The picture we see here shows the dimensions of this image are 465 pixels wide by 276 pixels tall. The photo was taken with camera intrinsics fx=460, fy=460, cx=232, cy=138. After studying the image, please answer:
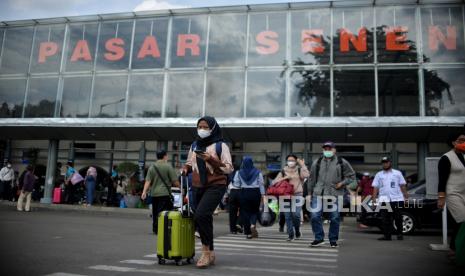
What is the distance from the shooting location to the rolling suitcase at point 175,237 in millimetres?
5914

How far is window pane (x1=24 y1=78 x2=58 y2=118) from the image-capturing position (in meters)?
22.2

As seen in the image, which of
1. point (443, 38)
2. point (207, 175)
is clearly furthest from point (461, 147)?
point (443, 38)

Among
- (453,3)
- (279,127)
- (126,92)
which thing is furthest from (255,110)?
(453,3)

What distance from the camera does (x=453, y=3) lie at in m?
19.3

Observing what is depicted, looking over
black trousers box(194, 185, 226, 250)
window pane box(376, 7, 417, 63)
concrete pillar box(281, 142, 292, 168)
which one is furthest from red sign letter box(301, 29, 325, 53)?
black trousers box(194, 185, 226, 250)

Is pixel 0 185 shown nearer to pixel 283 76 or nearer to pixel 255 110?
pixel 255 110

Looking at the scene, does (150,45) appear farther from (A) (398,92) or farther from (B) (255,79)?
(A) (398,92)

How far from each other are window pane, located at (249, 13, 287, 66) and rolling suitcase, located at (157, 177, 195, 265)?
14901 millimetres

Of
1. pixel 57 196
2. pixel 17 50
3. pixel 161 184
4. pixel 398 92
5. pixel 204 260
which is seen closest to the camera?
pixel 204 260

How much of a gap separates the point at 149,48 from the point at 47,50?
5637 millimetres

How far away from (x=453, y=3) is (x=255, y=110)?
9.41 meters

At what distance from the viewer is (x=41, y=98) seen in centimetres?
2248

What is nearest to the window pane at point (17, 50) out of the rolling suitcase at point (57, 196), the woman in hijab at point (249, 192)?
the rolling suitcase at point (57, 196)

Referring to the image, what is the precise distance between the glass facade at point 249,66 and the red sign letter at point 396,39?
0.04 metres
